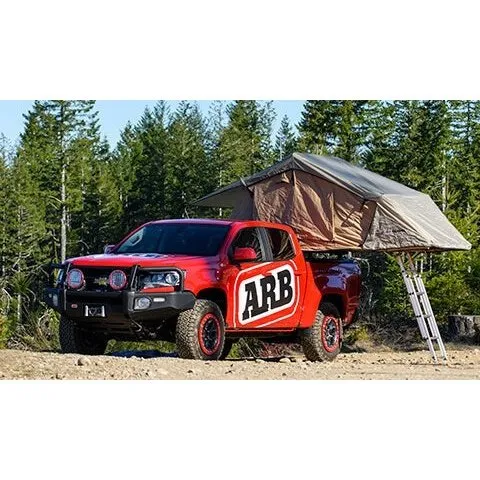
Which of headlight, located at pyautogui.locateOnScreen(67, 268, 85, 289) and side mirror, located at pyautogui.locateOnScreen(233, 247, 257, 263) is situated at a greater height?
side mirror, located at pyautogui.locateOnScreen(233, 247, 257, 263)

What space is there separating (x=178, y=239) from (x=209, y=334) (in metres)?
1.44

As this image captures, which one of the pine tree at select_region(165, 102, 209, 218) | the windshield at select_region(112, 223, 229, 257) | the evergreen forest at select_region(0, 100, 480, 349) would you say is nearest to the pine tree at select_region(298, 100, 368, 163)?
the evergreen forest at select_region(0, 100, 480, 349)

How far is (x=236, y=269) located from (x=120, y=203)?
190ft

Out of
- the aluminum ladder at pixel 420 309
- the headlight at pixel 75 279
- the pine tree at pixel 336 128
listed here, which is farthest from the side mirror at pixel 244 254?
the pine tree at pixel 336 128

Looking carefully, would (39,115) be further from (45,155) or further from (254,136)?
(254,136)

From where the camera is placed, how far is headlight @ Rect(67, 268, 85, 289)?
43.2 ft

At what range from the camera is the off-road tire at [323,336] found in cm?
1556

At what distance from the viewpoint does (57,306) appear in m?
→ 13.4

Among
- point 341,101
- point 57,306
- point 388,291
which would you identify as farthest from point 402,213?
point 341,101

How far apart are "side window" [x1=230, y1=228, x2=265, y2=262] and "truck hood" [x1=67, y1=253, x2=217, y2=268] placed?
2.64 ft

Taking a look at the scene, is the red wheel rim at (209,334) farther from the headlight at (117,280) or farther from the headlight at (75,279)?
the headlight at (75,279)

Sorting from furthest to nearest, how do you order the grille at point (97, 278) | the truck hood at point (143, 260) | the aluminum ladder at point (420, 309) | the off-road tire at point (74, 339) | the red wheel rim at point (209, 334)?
the aluminum ladder at point (420, 309)
the off-road tire at point (74, 339)
the red wheel rim at point (209, 334)
the grille at point (97, 278)
the truck hood at point (143, 260)

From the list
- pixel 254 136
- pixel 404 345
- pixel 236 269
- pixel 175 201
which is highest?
pixel 254 136

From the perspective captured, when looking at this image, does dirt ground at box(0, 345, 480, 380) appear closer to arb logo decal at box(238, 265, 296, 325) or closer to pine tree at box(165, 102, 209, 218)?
arb logo decal at box(238, 265, 296, 325)
